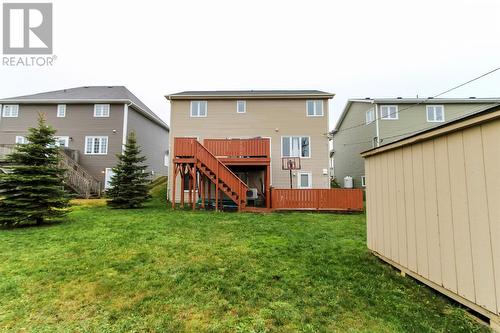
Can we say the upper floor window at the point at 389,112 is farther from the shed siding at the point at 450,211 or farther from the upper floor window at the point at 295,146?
the shed siding at the point at 450,211

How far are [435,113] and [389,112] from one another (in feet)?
12.0

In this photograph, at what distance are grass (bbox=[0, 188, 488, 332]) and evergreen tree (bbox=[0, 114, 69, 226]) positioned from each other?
4.65 ft

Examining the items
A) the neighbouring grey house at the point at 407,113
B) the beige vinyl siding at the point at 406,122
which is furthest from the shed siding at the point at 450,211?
the beige vinyl siding at the point at 406,122

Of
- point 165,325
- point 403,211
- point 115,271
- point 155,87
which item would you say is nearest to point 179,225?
point 115,271

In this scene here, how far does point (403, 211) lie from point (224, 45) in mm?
20017

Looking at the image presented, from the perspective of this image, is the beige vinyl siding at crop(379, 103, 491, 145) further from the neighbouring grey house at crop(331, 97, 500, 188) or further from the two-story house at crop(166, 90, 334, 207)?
the two-story house at crop(166, 90, 334, 207)

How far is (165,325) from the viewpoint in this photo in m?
2.60

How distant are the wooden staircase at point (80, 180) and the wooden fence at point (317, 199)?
12574mm

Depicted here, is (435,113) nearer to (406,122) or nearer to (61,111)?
(406,122)

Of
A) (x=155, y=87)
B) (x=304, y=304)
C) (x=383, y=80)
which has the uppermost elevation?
(x=155, y=87)

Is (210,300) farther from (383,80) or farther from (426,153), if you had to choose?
(383,80)

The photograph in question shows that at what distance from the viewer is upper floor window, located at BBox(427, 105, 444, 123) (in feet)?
57.9
